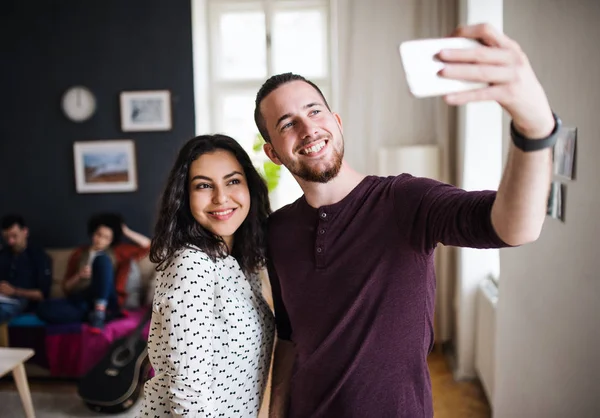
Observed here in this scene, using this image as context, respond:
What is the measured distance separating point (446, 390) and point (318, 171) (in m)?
2.72

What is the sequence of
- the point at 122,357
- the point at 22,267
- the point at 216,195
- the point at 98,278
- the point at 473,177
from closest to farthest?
the point at 216,195 < the point at 122,357 < the point at 473,177 < the point at 98,278 < the point at 22,267

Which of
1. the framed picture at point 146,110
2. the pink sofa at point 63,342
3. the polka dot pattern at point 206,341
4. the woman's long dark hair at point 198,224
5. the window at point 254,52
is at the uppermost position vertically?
the window at point 254,52

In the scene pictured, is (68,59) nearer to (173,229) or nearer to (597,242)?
(173,229)

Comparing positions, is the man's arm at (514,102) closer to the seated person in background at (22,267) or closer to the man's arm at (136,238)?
the man's arm at (136,238)

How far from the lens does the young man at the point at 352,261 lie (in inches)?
42.1

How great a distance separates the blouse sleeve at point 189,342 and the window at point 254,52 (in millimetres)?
3609

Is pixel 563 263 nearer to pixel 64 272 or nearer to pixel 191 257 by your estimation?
pixel 191 257

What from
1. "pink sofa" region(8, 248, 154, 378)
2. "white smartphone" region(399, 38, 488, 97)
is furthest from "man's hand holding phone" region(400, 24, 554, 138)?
"pink sofa" region(8, 248, 154, 378)

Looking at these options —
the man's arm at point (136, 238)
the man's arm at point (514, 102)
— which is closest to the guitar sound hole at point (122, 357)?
the man's arm at point (136, 238)

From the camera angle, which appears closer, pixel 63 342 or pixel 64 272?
pixel 63 342

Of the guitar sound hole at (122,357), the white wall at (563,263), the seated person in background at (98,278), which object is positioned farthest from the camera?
the seated person in background at (98,278)

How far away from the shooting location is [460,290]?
3707 mm

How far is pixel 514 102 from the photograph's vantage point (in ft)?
2.19

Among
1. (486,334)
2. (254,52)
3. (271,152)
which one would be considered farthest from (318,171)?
(254,52)
